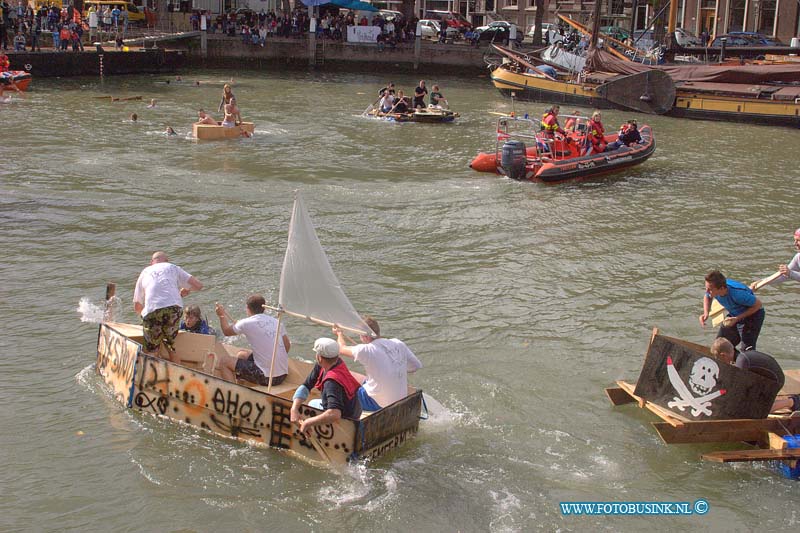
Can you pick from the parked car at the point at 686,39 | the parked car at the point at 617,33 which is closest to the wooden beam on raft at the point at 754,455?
the parked car at the point at 686,39

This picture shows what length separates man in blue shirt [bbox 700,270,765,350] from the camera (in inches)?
386

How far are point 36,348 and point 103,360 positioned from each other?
5.77 ft

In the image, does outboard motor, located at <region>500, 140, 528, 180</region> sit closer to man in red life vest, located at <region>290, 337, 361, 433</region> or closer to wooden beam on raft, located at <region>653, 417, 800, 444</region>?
wooden beam on raft, located at <region>653, 417, 800, 444</region>

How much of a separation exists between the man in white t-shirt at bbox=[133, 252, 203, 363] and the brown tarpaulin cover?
3240 cm

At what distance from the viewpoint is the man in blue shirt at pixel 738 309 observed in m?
9.80

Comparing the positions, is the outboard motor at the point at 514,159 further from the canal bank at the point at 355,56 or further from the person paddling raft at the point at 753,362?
the canal bank at the point at 355,56

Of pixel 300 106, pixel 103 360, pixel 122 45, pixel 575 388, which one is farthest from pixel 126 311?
pixel 122 45

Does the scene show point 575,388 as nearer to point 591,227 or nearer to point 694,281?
point 694,281

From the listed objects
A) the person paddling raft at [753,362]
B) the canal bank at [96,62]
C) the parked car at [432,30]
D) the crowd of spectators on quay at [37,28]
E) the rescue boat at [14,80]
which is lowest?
the person paddling raft at [753,362]

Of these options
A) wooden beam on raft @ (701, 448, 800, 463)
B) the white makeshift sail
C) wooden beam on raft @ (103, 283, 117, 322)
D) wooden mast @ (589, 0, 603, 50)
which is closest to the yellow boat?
wooden mast @ (589, 0, 603, 50)

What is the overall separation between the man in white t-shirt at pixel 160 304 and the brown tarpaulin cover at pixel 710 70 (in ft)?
106

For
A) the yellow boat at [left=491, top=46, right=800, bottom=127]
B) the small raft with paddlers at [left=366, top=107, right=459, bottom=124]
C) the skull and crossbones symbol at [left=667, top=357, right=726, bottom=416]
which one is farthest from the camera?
the yellow boat at [left=491, top=46, right=800, bottom=127]

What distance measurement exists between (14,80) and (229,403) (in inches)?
1207

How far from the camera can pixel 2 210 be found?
18.2 metres
